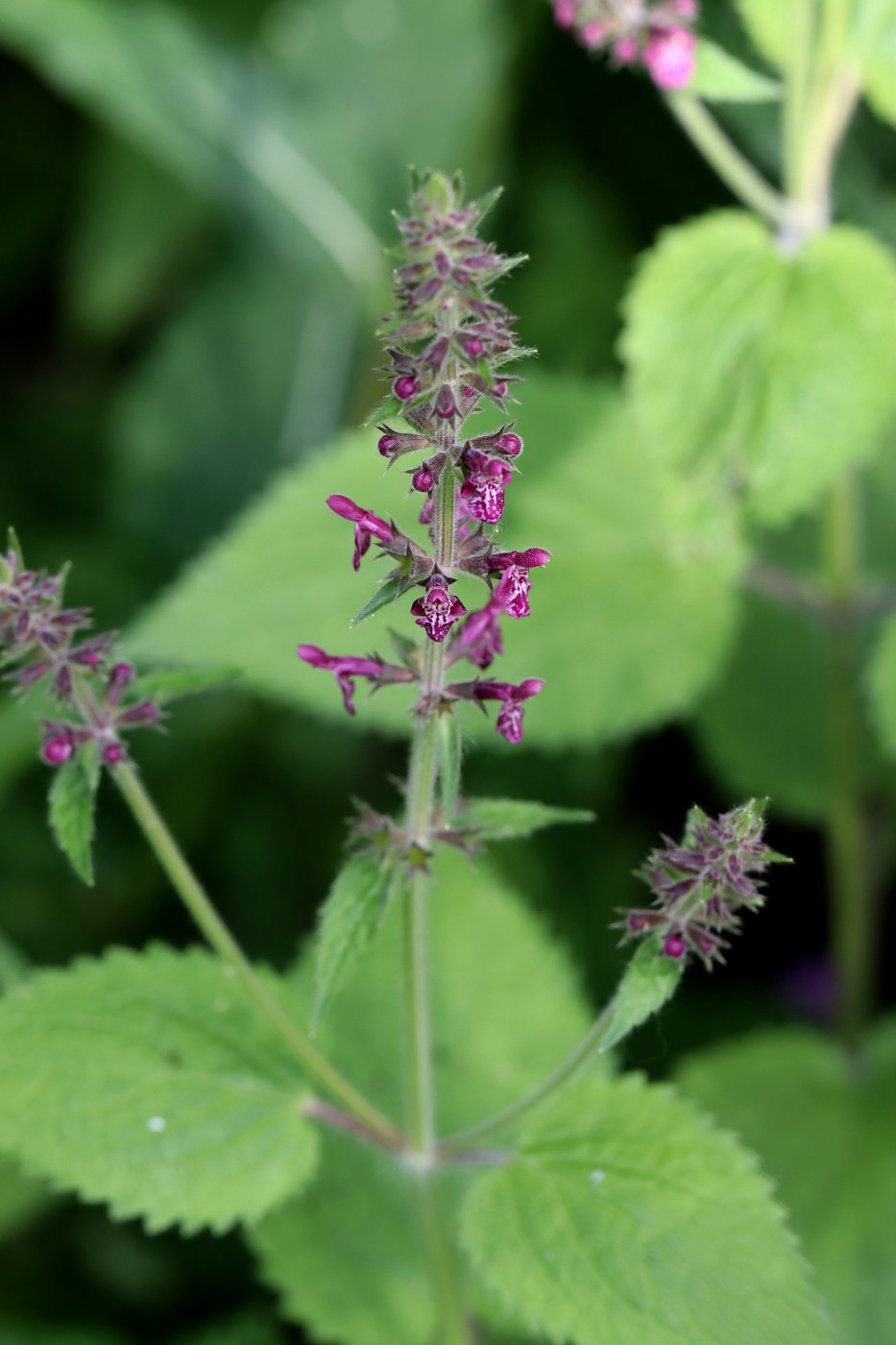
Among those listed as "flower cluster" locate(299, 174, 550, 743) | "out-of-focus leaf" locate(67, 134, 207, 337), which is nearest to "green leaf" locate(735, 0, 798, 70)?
"flower cluster" locate(299, 174, 550, 743)

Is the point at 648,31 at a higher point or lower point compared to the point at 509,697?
higher

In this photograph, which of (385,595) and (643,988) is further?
(643,988)

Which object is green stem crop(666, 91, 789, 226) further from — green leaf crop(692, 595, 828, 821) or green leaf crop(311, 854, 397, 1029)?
green leaf crop(311, 854, 397, 1029)

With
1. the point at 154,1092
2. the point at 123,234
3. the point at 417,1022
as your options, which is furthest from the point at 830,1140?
the point at 123,234

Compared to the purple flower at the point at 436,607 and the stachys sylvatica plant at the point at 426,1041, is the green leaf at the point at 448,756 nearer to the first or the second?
the stachys sylvatica plant at the point at 426,1041

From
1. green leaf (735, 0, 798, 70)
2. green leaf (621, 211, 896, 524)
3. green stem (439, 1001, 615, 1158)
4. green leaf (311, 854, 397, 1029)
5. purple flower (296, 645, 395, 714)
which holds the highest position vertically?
green leaf (735, 0, 798, 70)

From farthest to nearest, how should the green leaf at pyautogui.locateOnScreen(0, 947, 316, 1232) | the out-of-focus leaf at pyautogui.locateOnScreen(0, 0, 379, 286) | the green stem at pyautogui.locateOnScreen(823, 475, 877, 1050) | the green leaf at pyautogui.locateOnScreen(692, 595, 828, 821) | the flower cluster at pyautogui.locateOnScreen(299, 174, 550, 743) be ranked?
1. the out-of-focus leaf at pyautogui.locateOnScreen(0, 0, 379, 286)
2. the green leaf at pyautogui.locateOnScreen(692, 595, 828, 821)
3. the green stem at pyautogui.locateOnScreen(823, 475, 877, 1050)
4. the green leaf at pyautogui.locateOnScreen(0, 947, 316, 1232)
5. the flower cluster at pyautogui.locateOnScreen(299, 174, 550, 743)

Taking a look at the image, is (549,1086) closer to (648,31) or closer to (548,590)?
(548,590)
